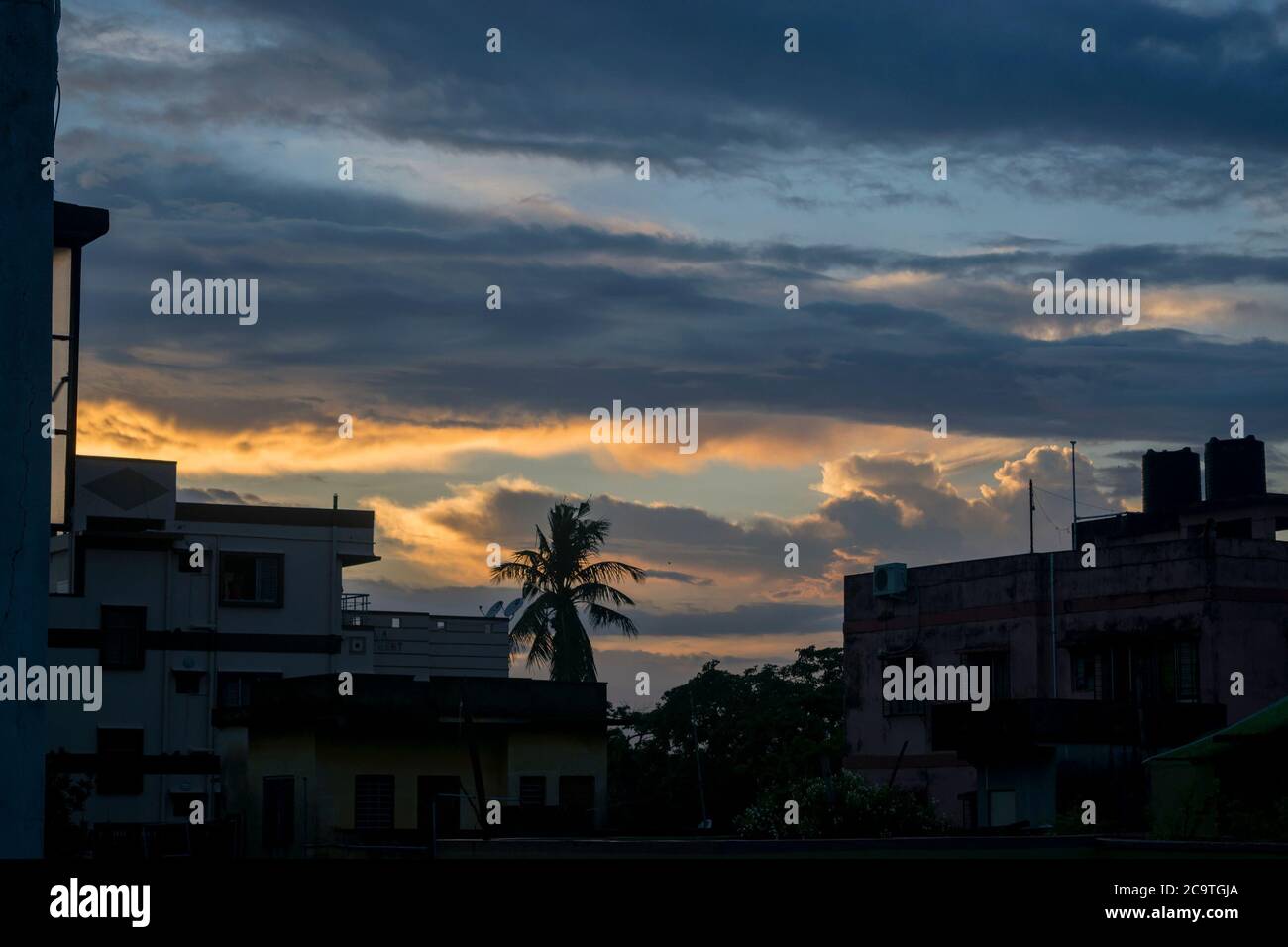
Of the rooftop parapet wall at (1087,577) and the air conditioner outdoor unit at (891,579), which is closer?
the rooftop parapet wall at (1087,577)

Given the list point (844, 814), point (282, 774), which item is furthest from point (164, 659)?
point (844, 814)

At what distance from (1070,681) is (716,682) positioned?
2325 cm

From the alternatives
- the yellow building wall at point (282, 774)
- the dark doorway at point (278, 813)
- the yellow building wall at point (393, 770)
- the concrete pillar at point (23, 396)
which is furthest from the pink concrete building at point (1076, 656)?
the concrete pillar at point (23, 396)

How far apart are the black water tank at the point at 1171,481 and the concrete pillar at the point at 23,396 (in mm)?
58396

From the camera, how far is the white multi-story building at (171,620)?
6041cm

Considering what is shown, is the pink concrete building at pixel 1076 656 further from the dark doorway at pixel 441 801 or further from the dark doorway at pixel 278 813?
the dark doorway at pixel 278 813

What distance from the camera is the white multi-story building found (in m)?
60.4

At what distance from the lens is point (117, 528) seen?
6156 centimetres

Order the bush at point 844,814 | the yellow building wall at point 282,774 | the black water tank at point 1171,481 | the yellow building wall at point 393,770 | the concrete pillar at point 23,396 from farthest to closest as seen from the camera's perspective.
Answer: the black water tank at point 1171,481 < the yellow building wall at point 282,774 < the yellow building wall at point 393,770 < the bush at point 844,814 < the concrete pillar at point 23,396

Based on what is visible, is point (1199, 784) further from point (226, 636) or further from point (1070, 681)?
point (226, 636)

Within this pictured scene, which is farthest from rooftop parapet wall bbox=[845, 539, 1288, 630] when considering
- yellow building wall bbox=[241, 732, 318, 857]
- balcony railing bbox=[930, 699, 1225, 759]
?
yellow building wall bbox=[241, 732, 318, 857]

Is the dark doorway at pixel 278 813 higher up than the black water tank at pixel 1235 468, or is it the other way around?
the black water tank at pixel 1235 468

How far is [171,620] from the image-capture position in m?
62.4

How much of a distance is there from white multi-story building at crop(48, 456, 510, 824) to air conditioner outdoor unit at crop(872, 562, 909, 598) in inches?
814
